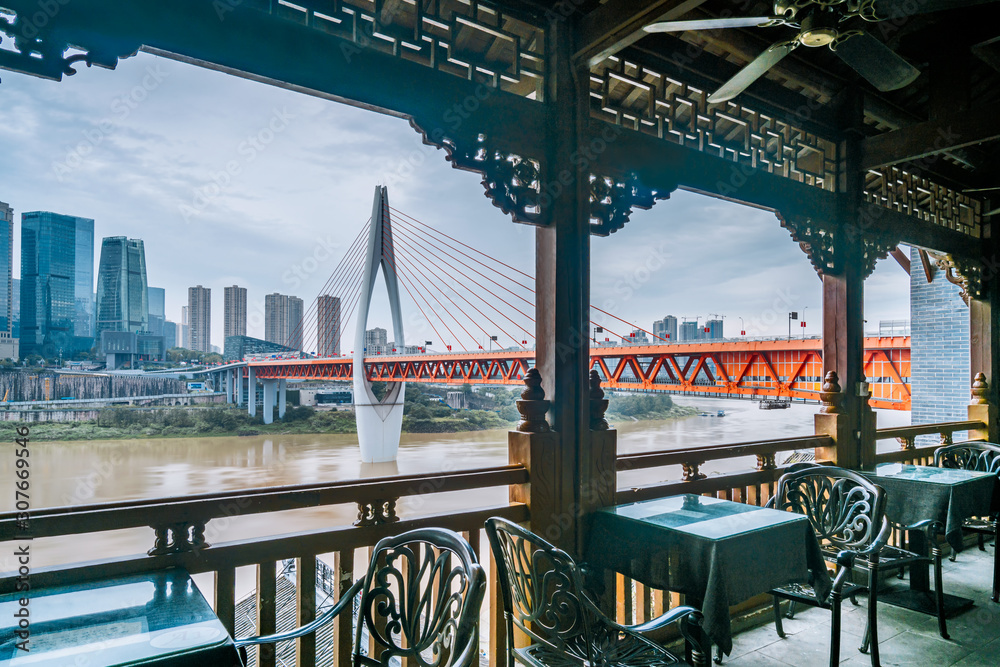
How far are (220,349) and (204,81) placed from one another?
998 cm

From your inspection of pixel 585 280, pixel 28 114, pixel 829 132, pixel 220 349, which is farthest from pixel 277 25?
pixel 220 349

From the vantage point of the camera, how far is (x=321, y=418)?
2598cm

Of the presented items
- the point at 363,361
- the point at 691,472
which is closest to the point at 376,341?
the point at 363,361

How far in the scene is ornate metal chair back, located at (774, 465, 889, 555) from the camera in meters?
2.57

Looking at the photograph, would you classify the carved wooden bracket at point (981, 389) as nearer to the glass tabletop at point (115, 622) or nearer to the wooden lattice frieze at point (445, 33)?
the wooden lattice frieze at point (445, 33)

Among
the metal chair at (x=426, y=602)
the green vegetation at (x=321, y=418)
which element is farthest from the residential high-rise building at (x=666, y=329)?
the metal chair at (x=426, y=602)

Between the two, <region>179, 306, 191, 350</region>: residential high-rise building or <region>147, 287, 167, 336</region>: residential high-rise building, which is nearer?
<region>147, 287, 167, 336</region>: residential high-rise building

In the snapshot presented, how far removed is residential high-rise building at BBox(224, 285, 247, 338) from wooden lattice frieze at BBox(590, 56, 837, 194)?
64.7 feet

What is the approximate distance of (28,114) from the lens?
14297mm

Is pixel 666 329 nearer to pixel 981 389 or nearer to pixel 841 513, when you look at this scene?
pixel 981 389

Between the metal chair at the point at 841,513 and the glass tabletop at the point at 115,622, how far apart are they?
2126 mm

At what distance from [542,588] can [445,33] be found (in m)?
2.16

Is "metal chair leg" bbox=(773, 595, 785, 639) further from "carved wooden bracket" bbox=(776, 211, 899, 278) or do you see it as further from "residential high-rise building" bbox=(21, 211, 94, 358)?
"residential high-rise building" bbox=(21, 211, 94, 358)

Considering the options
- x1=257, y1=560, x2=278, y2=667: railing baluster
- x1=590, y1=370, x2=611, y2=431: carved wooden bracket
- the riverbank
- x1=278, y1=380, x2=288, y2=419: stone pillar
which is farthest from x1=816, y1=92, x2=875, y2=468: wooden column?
x1=278, y1=380, x2=288, y2=419: stone pillar
